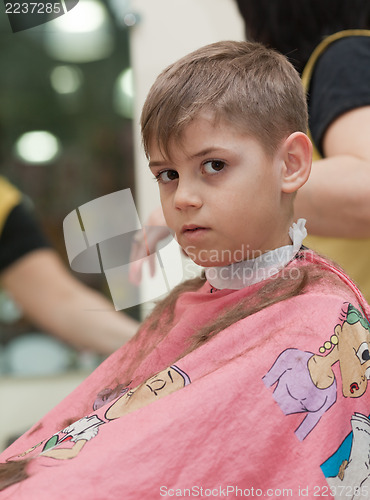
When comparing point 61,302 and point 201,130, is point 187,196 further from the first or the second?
point 61,302

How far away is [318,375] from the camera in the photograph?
2.59 feet

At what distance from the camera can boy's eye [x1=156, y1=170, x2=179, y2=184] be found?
0.95 m

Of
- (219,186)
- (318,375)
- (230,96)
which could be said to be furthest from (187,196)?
(318,375)

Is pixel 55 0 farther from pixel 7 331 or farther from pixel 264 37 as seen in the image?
pixel 7 331

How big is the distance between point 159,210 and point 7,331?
5.20 ft

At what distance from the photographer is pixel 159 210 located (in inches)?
49.3

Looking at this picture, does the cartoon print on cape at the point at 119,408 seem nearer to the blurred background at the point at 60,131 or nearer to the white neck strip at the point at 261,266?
the white neck strip at the point at 261,266

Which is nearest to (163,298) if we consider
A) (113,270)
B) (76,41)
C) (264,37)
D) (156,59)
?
(113,270)

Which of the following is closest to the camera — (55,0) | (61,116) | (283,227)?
(283,227)
